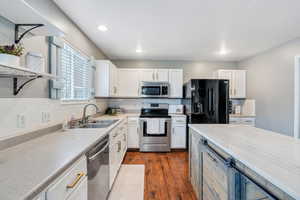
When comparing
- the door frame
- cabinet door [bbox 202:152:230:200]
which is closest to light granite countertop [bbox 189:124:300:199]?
cabinet door [bbox 202:152:230:200]

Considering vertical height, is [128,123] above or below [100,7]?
below

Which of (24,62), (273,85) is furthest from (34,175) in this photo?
(273,85)

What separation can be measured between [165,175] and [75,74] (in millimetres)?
2238

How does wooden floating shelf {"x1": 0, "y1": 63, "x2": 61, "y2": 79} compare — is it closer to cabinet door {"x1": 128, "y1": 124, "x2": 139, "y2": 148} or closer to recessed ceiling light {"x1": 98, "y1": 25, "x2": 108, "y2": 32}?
recessed ceiling light {"x1": 98, "y1": 25, "x2": 108, "y2": 32}

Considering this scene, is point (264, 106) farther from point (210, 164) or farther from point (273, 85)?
point (210, 164)

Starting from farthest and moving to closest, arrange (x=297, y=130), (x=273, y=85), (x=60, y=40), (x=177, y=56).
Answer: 1. (x=177, y=56)
2. (x=273, y=85)
3. (x=297, y=130)
4. (x=60, y=40)

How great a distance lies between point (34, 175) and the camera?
82 cm

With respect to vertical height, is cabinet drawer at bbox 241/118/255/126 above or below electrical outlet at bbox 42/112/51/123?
below

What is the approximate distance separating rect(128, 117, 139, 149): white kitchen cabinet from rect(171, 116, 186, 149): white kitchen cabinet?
892mm

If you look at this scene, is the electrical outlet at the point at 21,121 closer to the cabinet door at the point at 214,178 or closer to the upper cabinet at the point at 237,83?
the cabinet door at the point at 214,178

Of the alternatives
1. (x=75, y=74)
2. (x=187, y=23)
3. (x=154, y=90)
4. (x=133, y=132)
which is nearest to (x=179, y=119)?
(x=154, y=90)

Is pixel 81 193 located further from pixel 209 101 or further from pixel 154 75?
pixel 154 75

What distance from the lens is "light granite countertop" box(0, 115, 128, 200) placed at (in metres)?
0.71

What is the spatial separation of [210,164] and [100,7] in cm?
222
